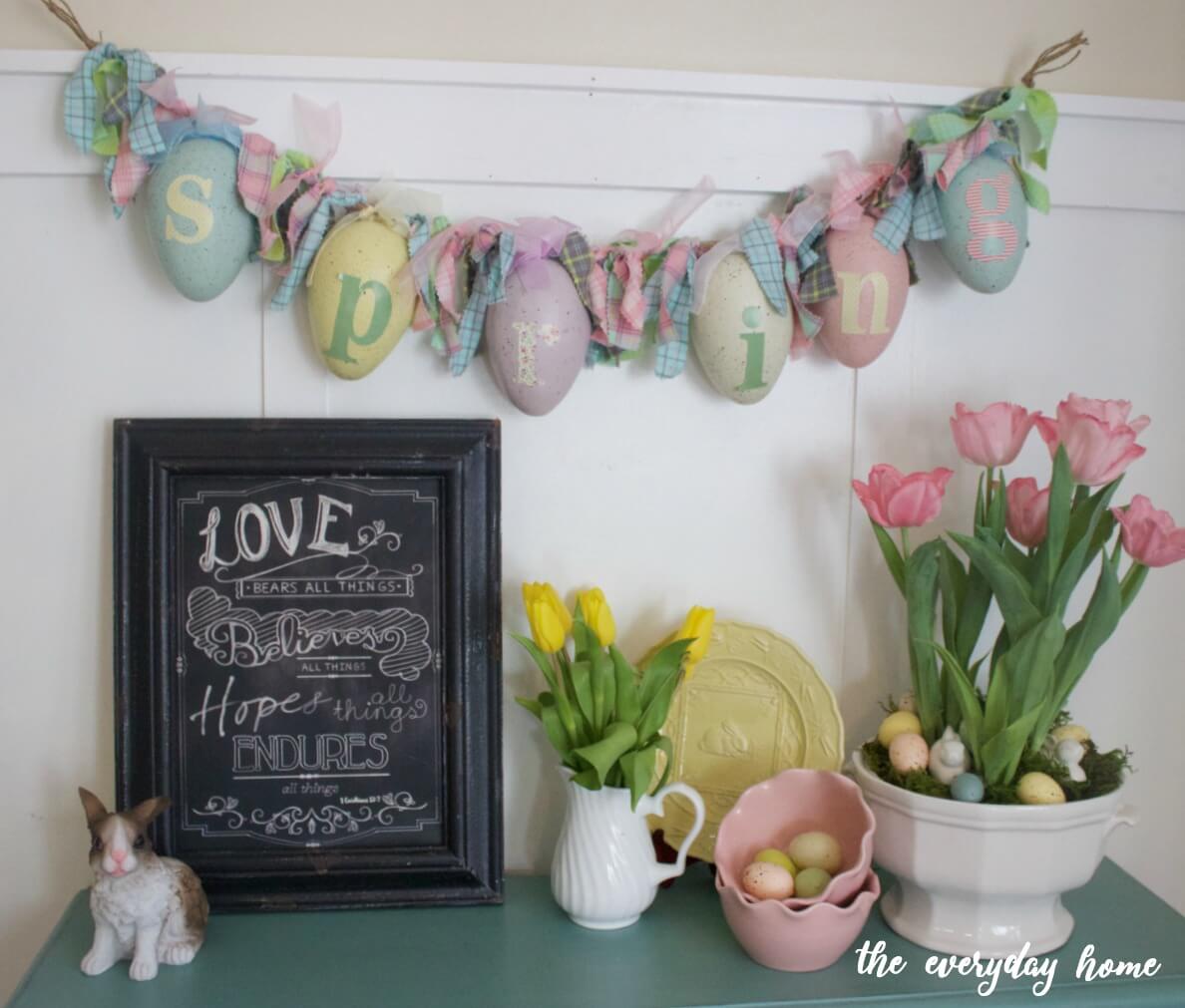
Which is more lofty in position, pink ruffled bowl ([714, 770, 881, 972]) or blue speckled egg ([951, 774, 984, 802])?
blue speckled egg ([951, 774, 984, 802])

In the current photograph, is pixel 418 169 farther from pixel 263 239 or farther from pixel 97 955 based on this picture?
pixel 97 955

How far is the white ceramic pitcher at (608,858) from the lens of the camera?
39.4 inches

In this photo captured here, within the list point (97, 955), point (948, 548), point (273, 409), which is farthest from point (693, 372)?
point (97, 955)

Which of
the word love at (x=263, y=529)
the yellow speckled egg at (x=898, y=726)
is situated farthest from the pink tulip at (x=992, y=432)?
the word love at (x=263, y=529)

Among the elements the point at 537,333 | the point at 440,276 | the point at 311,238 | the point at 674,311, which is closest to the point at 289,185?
the point at 311,238

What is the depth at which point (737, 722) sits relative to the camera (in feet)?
3.64

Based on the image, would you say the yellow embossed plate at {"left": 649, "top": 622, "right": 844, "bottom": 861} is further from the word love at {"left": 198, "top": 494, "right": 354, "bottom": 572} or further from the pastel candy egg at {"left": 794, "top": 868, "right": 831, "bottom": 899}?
the word love at {"left": 198, "top": 494, "right": 354, "bottom": 572}

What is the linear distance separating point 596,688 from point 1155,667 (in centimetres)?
64

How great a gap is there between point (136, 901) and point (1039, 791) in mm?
775

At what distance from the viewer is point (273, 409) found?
1085 mm

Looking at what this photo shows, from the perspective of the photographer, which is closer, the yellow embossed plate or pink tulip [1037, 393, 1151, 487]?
→ pink tulip [1037, 393, 1151, 487]

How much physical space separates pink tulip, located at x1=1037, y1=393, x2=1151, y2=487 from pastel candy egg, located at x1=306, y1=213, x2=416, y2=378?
60cm

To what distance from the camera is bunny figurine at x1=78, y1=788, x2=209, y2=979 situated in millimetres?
929

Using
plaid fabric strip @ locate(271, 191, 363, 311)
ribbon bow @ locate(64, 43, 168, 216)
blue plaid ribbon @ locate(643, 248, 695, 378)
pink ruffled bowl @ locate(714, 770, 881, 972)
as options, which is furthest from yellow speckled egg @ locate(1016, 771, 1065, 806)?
ribbon bow @ locate(64, 43, 168, 216)
